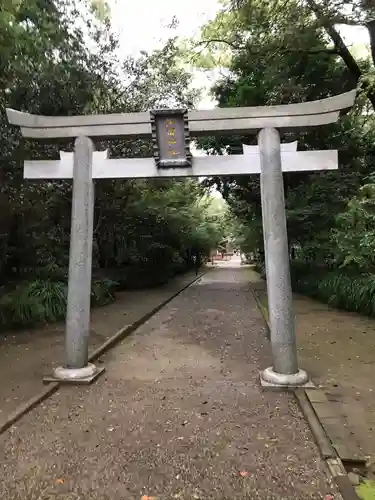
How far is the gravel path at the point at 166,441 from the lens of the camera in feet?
9.29

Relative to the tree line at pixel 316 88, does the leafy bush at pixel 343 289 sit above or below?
below

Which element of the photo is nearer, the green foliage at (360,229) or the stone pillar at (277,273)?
the stone pillar at (277,273)

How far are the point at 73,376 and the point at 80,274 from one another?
1346 millimetres

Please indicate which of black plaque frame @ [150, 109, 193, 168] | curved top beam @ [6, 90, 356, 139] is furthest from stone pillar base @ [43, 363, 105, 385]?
curved top beam @ [6, 90, 356, 139]

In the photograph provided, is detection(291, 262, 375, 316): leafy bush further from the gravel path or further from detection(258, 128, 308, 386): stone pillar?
detection(258, 128, 308, 386): stone pillar

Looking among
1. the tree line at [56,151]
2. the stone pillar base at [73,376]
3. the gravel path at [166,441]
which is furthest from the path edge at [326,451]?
the tree line at [56,151]

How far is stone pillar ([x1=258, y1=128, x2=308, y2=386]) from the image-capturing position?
4.97 meters

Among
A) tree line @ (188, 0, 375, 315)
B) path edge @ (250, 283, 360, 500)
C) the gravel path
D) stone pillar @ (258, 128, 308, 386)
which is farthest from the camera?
tree line @ (188, 0, 375, 315)

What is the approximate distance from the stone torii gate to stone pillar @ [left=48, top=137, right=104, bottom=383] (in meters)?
0.01

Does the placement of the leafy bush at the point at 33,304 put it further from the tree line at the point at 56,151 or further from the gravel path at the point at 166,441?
the gravel path at the point at 166,441

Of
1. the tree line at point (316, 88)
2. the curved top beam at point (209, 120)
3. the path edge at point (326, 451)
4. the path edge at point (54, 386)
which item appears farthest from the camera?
the tree line at point (316, 88)

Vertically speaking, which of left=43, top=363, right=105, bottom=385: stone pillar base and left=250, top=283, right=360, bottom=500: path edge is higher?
left=43, top=363, right=105, bottom=385: stone pillar base

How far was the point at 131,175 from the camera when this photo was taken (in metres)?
5.55

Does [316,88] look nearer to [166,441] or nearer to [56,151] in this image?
[56,151]
